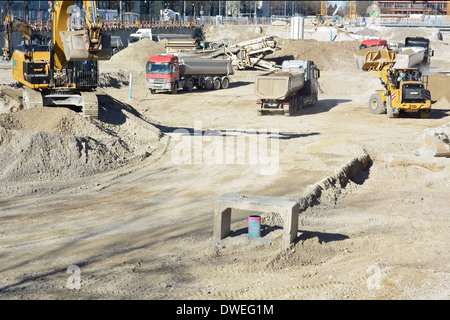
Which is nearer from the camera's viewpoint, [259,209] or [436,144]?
[259,209]

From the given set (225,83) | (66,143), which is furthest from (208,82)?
(66,143)

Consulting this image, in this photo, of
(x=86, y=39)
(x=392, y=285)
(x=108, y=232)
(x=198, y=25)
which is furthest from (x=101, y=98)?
(x=198, y=25)

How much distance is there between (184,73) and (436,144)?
2047 cm

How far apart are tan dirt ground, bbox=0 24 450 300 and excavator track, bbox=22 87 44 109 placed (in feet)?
2.75

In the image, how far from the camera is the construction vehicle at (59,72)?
61.3 feet

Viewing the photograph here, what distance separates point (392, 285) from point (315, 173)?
339 inches

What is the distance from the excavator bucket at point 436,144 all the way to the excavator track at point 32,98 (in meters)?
12.5

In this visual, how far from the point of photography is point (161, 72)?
111 feet

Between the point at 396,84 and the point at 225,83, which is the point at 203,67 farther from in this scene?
the point at 396,84

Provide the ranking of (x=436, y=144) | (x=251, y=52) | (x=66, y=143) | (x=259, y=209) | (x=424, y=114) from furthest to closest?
(x=251, y=52), (x=424, y=114), (x=436, y=144), (x=66, y=143), (x=259, y=209)

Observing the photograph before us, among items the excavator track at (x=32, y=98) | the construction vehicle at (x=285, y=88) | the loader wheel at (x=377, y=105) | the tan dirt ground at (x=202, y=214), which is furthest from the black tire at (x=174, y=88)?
the excavator track at (x=32, y=98)

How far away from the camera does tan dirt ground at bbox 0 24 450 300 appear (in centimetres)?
895

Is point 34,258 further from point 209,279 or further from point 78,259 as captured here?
point 209,279

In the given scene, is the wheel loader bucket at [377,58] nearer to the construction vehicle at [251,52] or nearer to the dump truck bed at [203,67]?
the dump truck bed at [203,67]
